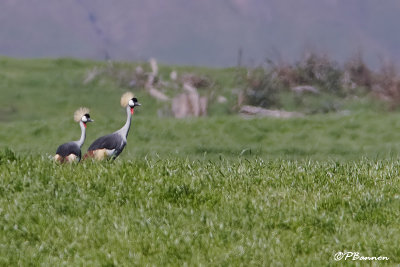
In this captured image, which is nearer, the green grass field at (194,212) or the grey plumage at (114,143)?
the green grass field at (194,212)

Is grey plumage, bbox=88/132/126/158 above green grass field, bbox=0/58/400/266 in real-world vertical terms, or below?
above

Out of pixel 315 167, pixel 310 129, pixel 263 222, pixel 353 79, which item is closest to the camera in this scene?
pixel 263 222

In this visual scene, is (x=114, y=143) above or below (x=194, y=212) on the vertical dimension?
above

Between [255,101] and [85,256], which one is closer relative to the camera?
[85,256]

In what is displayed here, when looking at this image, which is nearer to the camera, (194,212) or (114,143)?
(194,212)

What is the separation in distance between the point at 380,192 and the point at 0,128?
52.0 ft

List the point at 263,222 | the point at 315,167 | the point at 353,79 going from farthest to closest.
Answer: the point at 353,79 → the point at 315,167 → the point at 263,222

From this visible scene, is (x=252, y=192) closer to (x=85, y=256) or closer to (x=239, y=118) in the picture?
(x=85, y=256)

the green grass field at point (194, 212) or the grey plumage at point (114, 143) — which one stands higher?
the grey plumage at point (114, 143)

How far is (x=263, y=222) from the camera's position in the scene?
25.2 ft

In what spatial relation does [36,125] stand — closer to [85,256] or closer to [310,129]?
[310,129]

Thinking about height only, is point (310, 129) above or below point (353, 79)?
below

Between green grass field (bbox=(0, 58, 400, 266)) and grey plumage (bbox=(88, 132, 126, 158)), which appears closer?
green grass field (bbox=(0, 58, 400, 266))

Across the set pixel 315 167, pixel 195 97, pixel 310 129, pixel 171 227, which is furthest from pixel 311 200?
pixel 195 97
